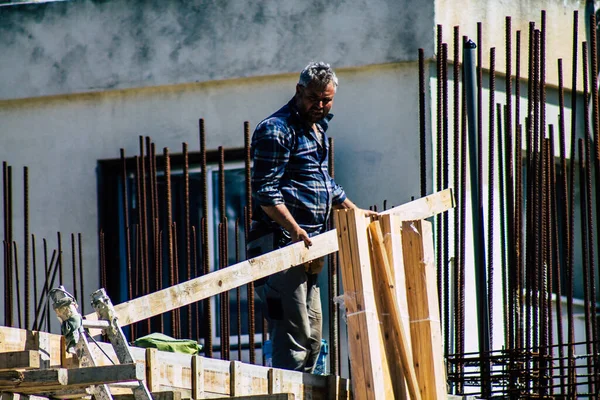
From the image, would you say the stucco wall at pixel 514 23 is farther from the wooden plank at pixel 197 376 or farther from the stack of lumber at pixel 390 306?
the wooden plank at pixel 197 376

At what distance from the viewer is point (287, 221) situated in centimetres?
748

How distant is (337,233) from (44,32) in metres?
5.63

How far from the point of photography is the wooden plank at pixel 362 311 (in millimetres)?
6887

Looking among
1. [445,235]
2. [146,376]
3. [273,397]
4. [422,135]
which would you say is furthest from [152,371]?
[422,135]

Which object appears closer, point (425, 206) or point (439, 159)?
point (425, 206)

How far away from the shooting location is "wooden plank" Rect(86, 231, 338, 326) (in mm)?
6699

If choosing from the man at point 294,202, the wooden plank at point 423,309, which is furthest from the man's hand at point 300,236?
the wooden plank at point 423,309

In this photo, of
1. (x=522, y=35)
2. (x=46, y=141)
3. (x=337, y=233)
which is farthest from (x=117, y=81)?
(x=337, y=233)

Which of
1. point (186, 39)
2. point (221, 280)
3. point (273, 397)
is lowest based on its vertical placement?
point (273, 397)

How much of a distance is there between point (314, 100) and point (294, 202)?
2.03 ft

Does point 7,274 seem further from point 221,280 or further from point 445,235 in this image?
point 221,280

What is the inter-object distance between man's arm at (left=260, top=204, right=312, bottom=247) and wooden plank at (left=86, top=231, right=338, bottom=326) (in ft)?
0.19

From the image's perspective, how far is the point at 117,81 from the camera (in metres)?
11.7

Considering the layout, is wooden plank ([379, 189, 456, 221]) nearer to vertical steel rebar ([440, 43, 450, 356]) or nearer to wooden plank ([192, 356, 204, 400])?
vertical steel rebar ([440, 43, 450, 356])
